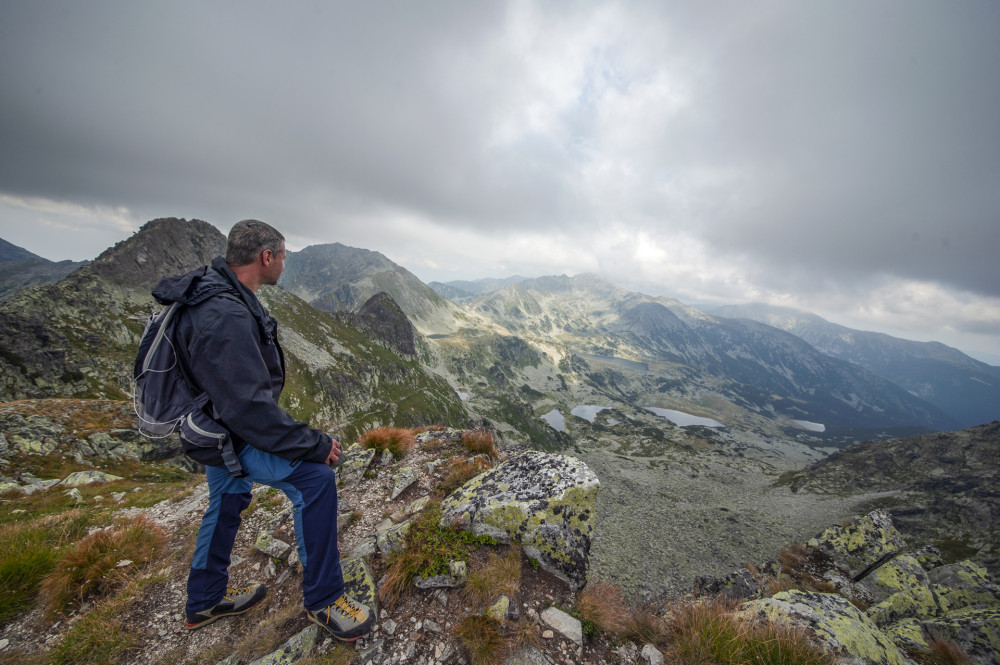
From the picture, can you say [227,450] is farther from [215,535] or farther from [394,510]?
[394,510]

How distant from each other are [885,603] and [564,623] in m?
20.2

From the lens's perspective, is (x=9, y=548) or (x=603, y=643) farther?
(x=9, y=548)

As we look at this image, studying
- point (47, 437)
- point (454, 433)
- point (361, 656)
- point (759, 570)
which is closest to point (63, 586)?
point (361, 656)

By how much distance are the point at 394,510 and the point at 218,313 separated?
21.6 ft

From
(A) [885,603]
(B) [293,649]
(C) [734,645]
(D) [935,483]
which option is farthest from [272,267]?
(D) [935,483]

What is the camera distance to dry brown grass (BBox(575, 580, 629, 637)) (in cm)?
496

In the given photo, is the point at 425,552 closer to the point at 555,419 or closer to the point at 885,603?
the point at 885,603

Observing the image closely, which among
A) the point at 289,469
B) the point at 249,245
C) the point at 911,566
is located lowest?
the point at 911,566

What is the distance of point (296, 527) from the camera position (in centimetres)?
444

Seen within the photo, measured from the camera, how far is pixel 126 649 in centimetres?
428

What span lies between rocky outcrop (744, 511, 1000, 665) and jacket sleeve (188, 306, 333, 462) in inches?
332

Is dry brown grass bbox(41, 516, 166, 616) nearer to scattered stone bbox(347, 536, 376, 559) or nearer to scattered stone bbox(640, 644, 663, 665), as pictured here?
scattered stone bbox(347, 536, 376, 559)

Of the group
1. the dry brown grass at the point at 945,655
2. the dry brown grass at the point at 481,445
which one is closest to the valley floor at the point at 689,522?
the dry brown grass at the point at 945,655

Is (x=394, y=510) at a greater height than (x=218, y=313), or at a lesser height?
lesser
